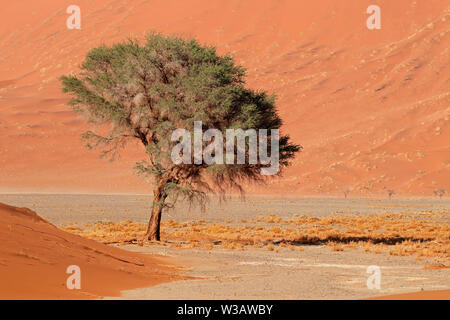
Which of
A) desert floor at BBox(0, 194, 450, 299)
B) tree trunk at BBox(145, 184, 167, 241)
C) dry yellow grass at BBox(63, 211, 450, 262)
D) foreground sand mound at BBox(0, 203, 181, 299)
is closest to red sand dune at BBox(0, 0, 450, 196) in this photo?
dry yellow grass at BBox(63, 211, 450, 262)

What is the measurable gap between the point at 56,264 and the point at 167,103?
1398 centimetres

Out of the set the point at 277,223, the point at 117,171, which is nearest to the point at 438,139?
the point at 117,171

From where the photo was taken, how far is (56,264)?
1809 centimetres

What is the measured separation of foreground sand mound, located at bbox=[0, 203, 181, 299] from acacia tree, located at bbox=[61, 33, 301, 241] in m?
8.04

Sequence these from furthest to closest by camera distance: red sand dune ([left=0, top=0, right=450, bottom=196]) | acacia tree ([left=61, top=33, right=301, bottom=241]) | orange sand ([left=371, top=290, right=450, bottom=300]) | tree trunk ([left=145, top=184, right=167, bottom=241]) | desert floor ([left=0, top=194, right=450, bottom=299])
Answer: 1. red sand dune ([left=0, top=0, right=450, bottom=196])
2. tree trunk ([left=145, top=184, right=167, bottom=241])
3. acacia tree ([left=61, top=33, right=301, bottom=241])
4. desert floor ([left=0, top=194, right=450, bottom=299])
5. orange sand ([left=371, top=290, right=450, bottom=300])

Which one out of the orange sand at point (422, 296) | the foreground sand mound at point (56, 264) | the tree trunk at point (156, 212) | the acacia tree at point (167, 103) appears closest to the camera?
the orange sand at point (422, 296)

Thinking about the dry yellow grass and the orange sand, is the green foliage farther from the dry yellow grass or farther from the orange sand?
the orange sand

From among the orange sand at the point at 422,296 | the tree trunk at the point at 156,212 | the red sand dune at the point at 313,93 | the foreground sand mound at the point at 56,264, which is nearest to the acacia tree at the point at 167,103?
the tree trunk at the point at 156,212

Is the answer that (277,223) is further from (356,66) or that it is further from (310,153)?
(356,66)

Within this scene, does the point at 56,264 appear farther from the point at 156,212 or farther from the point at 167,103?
the point at 156,212

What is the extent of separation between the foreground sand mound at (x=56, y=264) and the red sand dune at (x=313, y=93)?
94.2 meters

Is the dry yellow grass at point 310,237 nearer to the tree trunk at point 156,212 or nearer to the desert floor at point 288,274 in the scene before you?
the tree trunk at point 156,212

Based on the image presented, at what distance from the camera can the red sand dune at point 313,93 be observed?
119875 millimetres

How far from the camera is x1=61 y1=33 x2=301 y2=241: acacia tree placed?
3105cm
